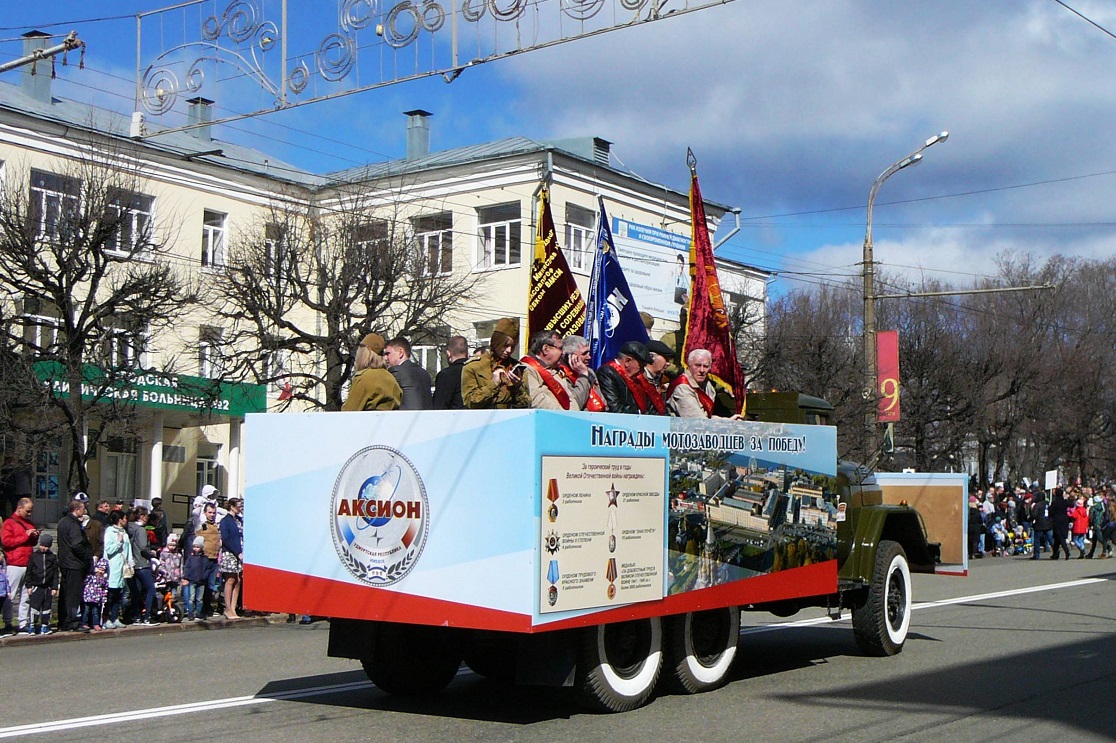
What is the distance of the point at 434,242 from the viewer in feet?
124

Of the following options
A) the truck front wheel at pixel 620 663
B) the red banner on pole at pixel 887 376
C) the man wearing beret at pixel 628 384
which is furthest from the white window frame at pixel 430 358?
the truck front wheel at pixel 620 663

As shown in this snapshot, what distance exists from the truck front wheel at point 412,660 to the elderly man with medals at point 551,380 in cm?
179

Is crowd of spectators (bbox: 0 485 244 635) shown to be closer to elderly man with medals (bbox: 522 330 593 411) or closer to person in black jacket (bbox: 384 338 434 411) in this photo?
person in black jacket (bbox: 384 338 434 411)

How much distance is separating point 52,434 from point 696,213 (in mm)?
16099

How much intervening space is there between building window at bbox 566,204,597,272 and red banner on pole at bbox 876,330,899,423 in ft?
43.0

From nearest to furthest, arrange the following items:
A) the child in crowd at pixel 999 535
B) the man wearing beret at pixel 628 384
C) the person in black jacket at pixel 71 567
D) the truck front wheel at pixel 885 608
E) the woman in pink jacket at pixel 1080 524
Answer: the man wearing beret at pixel 628 384 < the truck front wheel at pixel 885 608 < the person in black jacket at pixel 71 567 < the woman in pink jacket at pixel 1080 524 < the child in crowd at pixel 999 535

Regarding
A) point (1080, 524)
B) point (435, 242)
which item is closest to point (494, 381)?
point (1080, 524)

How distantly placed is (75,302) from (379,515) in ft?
58.4

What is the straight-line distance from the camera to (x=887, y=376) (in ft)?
92.2

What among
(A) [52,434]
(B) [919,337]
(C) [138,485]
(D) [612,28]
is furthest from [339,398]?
(B) [919,337]

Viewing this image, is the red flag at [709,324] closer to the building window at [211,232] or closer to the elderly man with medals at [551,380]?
the elderly man with medals at [551,380]

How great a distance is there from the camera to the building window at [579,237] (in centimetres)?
4003

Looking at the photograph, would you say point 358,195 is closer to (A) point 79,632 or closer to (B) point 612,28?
(A) point 79,632

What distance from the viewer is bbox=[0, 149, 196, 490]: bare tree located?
2244 cm
